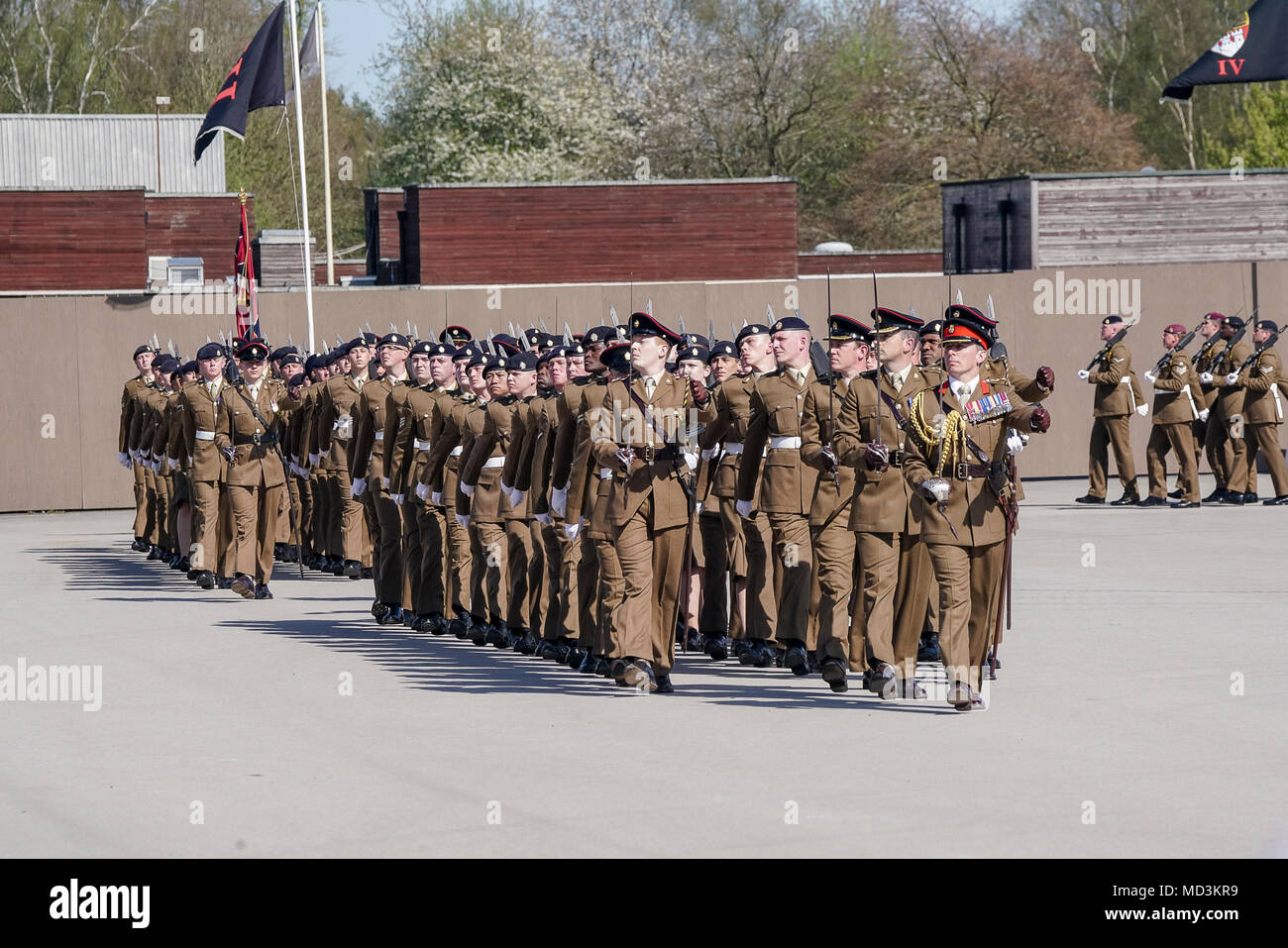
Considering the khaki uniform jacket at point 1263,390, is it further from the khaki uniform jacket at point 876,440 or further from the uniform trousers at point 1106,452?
the khaki uniform jacket at point 876,440

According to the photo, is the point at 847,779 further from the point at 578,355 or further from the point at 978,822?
the point at 578,355

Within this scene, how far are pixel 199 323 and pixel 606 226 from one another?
7.61 metres

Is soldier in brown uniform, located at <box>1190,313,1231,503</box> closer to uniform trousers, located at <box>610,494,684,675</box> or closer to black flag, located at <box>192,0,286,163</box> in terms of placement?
black flag, located at <box>192,0,286,163</box>

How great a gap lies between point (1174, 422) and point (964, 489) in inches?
492

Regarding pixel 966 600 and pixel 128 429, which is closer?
pixel 966 600

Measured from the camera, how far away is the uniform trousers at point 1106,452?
74.1 ft

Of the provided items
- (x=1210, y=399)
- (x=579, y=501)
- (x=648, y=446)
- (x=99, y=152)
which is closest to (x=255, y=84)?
(x=1210, y=399)

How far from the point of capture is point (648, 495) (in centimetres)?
1132

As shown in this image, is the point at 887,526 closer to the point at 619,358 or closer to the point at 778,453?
the point at 778,453

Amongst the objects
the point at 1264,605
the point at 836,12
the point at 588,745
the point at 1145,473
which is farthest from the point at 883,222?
the point at 588,745

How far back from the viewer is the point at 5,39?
60.4 meters

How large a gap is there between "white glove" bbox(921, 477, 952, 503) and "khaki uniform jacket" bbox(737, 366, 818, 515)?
1533 mm

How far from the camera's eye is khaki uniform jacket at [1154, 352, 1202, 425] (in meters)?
22.3

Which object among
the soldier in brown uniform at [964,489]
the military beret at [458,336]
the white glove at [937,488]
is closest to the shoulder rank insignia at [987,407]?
the soldier in brown uniform at [964,489]
